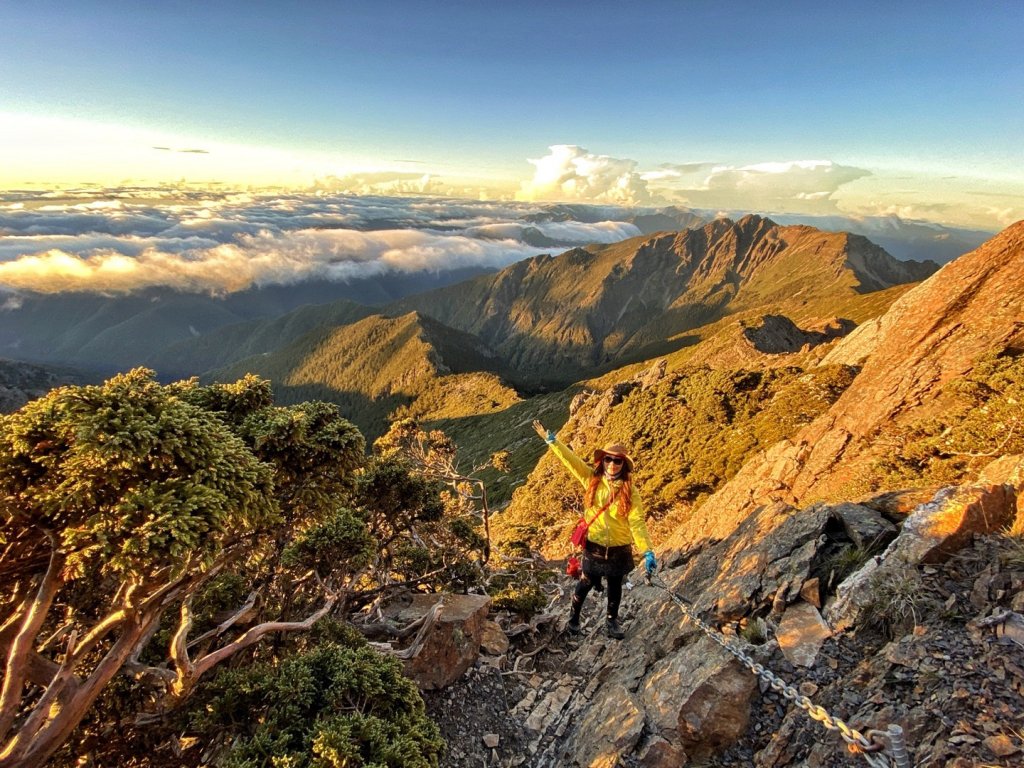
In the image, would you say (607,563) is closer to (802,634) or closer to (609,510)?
(609,510)

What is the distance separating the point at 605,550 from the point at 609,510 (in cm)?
103

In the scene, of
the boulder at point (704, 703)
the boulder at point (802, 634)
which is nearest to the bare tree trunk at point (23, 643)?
the boulder at point (704, 703)

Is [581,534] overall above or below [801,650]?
above

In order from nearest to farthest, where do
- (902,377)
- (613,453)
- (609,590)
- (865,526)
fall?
(613,453) → (865,526) → (609,590) → (902,377)

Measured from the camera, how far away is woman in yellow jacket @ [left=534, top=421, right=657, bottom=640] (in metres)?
9.78

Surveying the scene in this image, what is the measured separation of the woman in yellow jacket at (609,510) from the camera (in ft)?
32.1

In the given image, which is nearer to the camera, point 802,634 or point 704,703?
point 704,703

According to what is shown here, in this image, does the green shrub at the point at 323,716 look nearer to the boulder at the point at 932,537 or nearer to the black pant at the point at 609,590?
the black pant at the point at 609,590

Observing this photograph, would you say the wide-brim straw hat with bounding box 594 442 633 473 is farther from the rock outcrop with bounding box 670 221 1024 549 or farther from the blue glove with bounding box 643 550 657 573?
the rock outcrop with bounding box 670 221 1024 549

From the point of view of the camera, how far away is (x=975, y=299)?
96.7 ft

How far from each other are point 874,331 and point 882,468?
32502mm

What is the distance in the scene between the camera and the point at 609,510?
33.2 feet

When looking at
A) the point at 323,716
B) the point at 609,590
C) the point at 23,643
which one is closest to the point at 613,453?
the point at 609,590

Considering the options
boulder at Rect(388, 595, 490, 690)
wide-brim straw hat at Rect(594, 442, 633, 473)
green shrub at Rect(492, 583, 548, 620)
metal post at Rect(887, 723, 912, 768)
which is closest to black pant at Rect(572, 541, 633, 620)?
wide-brim straw hat at Rect(594, 442, 633, 473)
